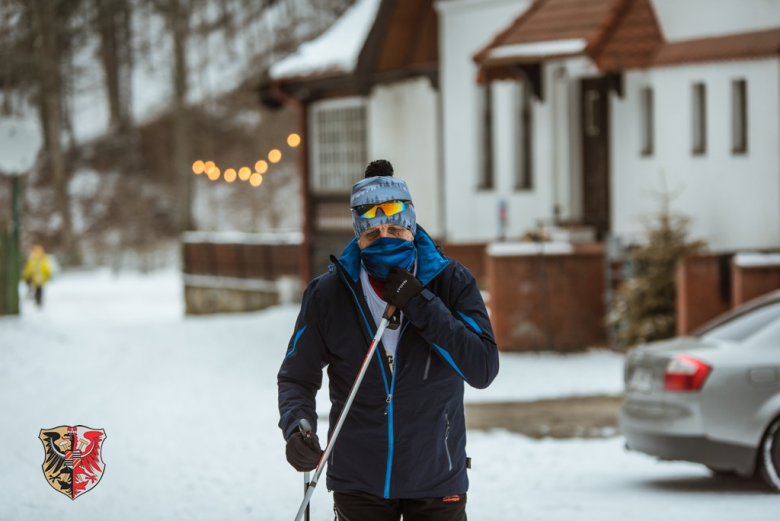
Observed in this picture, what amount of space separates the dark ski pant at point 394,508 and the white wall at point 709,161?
13808 mm

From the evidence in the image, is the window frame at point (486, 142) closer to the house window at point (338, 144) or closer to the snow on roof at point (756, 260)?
the house window at point (338, 144)

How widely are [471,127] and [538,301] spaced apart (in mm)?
4840

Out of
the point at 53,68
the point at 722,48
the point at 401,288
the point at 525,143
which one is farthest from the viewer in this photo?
the point at 53,68

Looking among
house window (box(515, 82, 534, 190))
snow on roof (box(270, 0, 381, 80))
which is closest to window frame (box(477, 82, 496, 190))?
house window (box(515, 82, 534, 190))

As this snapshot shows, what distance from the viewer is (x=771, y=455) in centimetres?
909

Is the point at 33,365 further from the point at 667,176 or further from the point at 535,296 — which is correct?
the point at 667,176

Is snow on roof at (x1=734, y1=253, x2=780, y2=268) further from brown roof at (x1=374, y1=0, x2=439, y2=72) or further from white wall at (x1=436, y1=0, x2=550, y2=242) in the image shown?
brown roof at (x1=374, y1=0, x2=439, y2=72)

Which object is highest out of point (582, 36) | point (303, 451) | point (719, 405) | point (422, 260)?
point (582, 36)

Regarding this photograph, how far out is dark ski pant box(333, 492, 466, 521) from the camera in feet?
15.1

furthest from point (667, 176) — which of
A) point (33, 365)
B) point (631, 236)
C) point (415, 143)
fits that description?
point (33, 365)

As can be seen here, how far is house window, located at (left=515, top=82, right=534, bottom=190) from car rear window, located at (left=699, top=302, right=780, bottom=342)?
37.1ft

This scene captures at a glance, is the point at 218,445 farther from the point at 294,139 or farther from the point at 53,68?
the point at 53,68

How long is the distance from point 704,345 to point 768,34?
8892mm

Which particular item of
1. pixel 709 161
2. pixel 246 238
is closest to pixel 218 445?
pixel 709 161
